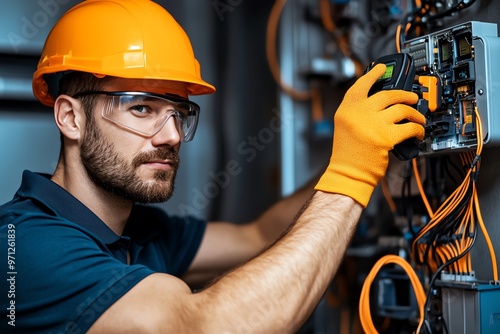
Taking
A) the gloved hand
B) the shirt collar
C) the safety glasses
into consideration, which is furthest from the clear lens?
the gloved hand

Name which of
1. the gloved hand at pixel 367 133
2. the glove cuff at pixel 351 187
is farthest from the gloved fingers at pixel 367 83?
the glove cuff at pixel 351 187

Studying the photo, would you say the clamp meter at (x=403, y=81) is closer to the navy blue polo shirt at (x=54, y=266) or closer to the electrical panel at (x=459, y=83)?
the electrical panel at (x=459, y=83)

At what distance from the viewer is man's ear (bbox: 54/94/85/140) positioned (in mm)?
1400

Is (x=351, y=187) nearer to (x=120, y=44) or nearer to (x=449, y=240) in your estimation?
(x=449, y=240)

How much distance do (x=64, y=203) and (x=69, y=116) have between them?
22 cm

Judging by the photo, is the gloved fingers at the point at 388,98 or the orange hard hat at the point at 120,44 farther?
the orange hard hat at the point at 120,44

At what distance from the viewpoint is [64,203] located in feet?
4.48

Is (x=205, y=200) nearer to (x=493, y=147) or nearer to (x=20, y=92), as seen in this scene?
(x=20, y=92)

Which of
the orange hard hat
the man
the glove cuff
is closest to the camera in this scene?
the man

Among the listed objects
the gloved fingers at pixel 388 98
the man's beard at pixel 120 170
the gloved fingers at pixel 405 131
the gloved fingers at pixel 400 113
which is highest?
the gloved fingers at pixel 388 98

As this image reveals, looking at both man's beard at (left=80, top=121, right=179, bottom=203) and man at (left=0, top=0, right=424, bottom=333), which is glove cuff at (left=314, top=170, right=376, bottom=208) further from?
man's beard at (left=80, top=121, right=179, bottom=203)

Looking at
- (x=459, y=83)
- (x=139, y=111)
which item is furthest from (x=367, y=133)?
(x=139, y=111)

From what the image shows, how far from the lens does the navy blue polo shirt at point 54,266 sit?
1.07 m

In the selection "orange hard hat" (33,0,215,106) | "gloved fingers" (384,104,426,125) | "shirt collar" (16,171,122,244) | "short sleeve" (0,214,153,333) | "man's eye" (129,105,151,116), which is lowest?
"short sleeve" (0,214,153,333)
